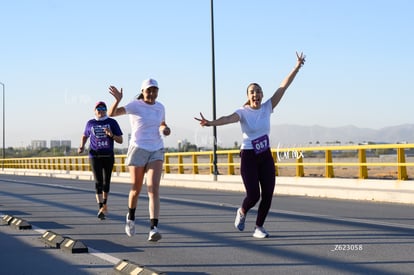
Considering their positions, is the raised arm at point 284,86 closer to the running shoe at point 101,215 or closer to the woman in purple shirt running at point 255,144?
the woman in purple shirt running at point 255,144

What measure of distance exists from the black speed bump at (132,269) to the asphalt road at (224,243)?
22 centimetres

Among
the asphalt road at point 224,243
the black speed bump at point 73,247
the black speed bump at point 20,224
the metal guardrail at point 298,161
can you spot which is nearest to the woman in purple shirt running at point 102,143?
the asphalt road at point 224,243

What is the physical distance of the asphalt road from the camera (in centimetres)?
702

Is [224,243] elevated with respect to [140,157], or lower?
lower

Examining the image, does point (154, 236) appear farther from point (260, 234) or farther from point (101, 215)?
point (101, 215)

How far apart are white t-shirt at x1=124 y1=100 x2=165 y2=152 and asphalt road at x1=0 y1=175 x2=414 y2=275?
112 cm

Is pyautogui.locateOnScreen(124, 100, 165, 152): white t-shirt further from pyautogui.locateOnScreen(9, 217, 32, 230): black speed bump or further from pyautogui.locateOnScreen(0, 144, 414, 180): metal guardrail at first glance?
pyautogui.locateOnScreen(0, 144, 414, 180): metal guardrail

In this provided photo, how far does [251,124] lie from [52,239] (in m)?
2.57

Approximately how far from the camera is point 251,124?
29.2ft

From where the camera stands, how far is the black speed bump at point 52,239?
8484 millimetres

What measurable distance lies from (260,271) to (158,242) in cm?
236

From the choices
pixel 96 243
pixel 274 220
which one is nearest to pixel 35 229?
pixel 96 243

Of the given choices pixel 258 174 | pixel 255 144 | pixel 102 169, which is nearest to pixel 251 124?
pixel 255 144

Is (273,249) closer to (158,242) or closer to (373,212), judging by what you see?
(158,242)
